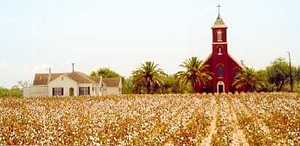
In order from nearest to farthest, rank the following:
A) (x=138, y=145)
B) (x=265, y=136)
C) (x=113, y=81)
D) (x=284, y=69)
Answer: (x=138, y=145) → (x=265, y=136) → (x=113, y=81) → (x=284, y=69)

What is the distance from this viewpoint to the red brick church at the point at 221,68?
74.7 meters

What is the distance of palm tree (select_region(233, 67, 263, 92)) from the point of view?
240 ft

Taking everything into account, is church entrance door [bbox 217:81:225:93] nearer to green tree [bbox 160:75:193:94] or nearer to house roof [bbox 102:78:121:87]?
green tree [bbox 160:75:193:94]

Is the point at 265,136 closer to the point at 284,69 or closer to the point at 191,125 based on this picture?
the point at 191,125

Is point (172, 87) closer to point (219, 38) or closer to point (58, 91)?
point (219, 38)

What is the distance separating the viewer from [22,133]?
17984 millimetres

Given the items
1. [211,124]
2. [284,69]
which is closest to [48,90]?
[284,69]

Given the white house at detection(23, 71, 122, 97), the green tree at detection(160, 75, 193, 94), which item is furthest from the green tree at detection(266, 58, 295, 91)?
the white house at detection(23, 71, 122, 97)

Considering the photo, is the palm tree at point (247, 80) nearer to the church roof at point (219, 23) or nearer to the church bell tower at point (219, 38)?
the church bell tower at point (219, 38)

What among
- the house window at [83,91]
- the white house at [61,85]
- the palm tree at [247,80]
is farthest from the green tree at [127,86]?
the palm tree at [247,80]

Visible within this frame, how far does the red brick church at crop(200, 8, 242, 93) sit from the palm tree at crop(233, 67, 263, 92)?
773 mm

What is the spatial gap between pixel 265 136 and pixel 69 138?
5.34 meters

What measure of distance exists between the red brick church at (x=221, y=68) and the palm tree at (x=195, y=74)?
704 mm

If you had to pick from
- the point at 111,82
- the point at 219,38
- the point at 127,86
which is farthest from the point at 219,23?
the point at 127,86
